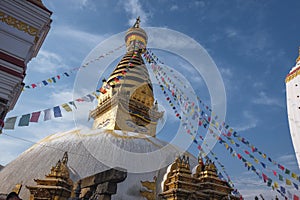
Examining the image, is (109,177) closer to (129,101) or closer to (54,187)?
(54,187)

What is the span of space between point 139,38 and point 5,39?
23.6 m

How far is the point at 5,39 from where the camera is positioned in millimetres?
4574

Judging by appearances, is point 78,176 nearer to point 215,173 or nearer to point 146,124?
point 215,173

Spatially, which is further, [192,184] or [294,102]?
[294,102]

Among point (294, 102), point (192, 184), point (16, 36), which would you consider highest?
point (294, 102)

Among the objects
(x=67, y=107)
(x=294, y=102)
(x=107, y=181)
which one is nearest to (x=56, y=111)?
(x=67, y=107)

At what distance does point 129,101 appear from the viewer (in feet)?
67.2

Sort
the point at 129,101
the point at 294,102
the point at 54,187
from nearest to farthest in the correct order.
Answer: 1. the point at 54,187
2. the point at 129,101
3. the point at 294,102

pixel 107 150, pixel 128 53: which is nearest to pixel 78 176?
pixel 107 150

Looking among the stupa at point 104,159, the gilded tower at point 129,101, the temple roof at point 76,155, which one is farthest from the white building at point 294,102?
the temple roof at point 76,155

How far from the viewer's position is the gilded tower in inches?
752

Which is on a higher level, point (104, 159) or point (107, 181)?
point (104, 159)

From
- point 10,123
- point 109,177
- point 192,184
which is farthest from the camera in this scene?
point 10,123

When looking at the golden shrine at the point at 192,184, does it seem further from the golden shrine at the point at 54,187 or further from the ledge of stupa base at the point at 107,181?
the golden shrine at the point at 54,187
